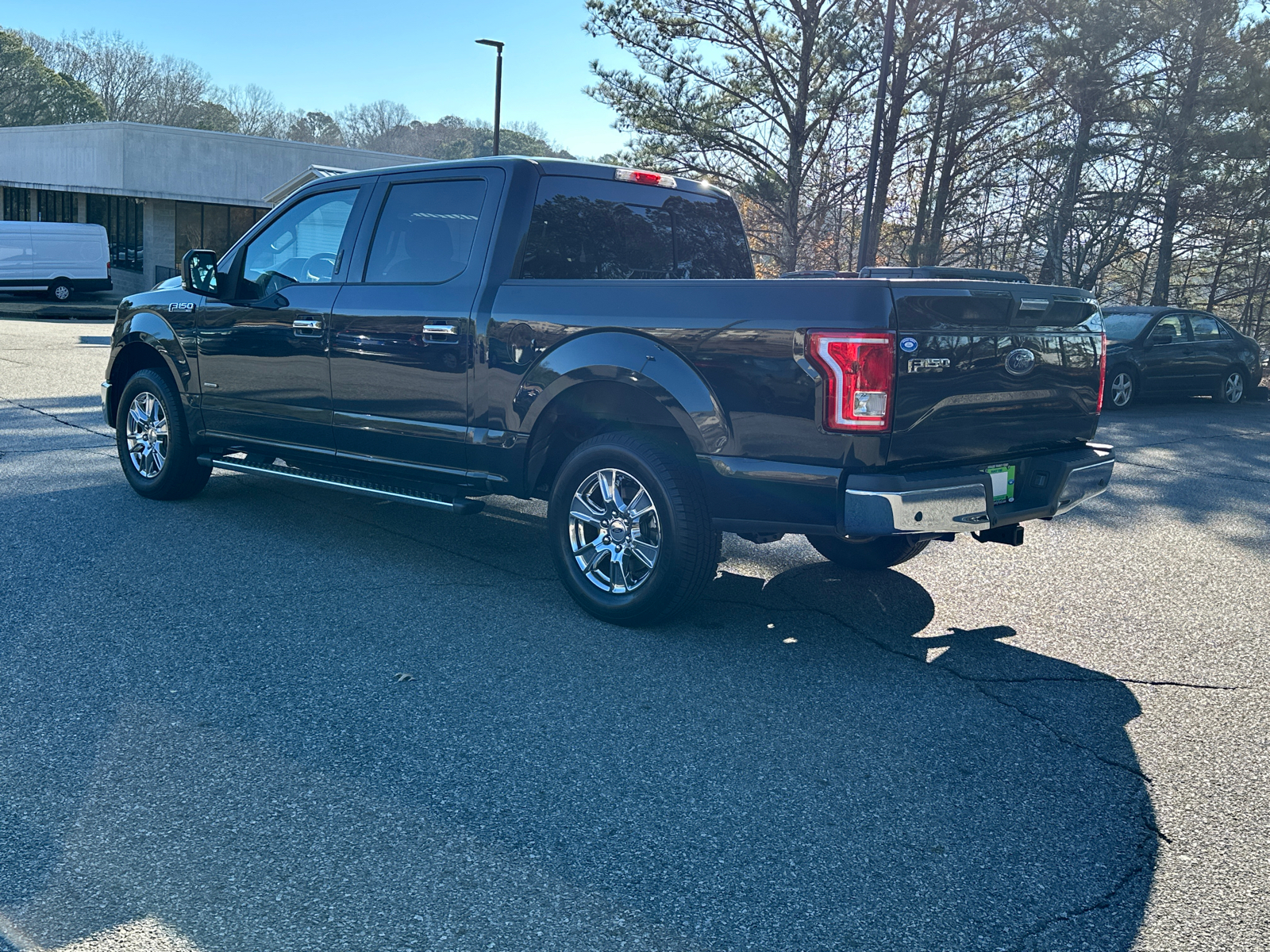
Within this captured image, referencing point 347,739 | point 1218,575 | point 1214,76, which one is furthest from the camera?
point 1214,76

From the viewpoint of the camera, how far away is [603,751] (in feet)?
12.0

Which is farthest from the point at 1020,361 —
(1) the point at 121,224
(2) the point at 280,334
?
(1) the point at 121,224

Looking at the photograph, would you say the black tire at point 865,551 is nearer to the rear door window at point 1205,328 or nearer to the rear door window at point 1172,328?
the rear door window at point 1172,328

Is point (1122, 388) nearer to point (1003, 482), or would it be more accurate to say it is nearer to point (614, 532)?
point (1003, 482)

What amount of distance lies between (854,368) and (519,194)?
2.18 metres

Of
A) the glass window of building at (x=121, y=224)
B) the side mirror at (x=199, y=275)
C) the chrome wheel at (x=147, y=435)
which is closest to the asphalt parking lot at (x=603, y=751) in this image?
the chrome wheel at (x=147, y=435)

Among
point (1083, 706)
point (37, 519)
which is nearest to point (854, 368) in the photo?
point (1083, 706)

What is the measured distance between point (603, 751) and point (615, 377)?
182 cm

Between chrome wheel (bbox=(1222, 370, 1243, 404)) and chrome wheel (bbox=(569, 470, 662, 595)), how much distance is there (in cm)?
1605

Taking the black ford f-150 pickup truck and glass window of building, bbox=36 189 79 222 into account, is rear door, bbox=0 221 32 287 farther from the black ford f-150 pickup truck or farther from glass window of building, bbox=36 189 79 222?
the black ford f-150 pickup truck

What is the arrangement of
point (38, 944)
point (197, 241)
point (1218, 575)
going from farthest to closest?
point (197, 241) < point (1218, 575) < point (38, 944)

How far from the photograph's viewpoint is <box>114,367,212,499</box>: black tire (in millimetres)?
6992

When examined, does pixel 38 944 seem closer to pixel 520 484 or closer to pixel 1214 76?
pixel 520 484

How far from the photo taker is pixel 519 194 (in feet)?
17.9
